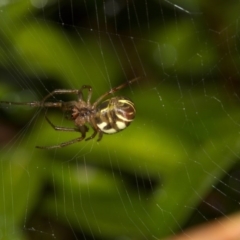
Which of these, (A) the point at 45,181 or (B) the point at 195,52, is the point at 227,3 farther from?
(A) the point at 45,181
